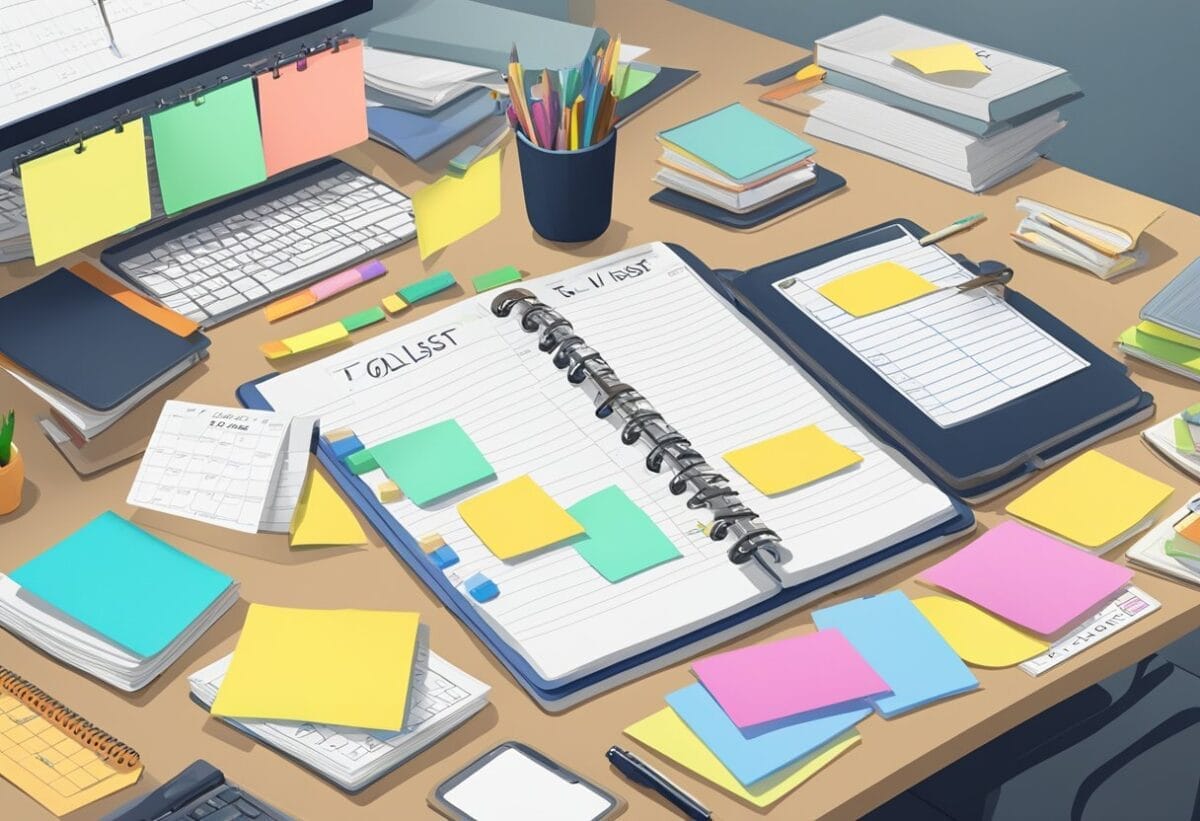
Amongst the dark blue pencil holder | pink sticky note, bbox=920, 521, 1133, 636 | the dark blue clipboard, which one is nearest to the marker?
the dark blue clipboard

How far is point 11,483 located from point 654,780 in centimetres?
58

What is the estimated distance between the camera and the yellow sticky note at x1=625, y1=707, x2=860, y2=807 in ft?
3.11

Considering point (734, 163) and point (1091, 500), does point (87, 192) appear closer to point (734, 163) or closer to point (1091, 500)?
point (734, 163)

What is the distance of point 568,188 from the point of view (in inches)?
57.4

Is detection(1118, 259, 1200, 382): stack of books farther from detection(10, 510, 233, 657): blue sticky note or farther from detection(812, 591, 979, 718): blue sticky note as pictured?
detection(10, 510, 233, 657): blue sticky note

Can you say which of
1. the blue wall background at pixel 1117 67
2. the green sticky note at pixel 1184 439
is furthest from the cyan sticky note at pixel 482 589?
the blue wall background at pixel 1117 67

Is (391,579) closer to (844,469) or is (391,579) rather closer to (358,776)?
(358,776)

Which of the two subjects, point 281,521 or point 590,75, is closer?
point 281,521

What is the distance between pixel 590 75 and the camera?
4.66 feet

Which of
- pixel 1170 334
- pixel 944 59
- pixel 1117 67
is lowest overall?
pixel 1117 67

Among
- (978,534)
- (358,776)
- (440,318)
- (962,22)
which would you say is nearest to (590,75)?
(440,318)

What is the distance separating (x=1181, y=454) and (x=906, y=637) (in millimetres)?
338

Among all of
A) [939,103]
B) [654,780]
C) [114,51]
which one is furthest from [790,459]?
[114,51]

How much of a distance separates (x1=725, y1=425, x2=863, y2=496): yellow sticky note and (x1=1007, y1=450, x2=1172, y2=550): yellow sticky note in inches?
5.8
